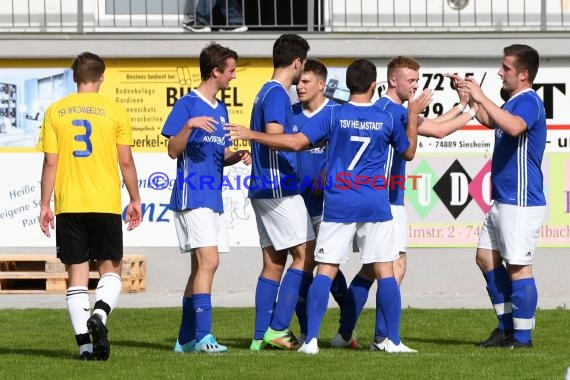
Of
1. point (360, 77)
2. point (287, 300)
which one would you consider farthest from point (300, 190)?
point (360, 77)

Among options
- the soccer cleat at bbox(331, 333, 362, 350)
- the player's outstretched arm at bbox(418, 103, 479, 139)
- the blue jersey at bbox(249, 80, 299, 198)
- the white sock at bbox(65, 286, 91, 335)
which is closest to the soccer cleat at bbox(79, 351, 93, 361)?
the white sock at bbox(65, 286, 91, 335)

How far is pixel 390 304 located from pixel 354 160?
1.03 meters

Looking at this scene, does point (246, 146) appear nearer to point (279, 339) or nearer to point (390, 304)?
point (279, 339)

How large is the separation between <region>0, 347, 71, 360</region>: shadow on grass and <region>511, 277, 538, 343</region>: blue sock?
322 cm

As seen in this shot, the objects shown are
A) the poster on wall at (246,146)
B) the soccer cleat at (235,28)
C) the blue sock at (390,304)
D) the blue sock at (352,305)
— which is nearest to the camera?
the blue sock at (390,304)

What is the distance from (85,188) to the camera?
971cm

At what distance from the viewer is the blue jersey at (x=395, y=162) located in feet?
34.1

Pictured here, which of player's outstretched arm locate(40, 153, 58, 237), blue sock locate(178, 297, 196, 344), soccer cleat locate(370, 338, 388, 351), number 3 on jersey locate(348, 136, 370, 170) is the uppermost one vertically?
number 3 on jersey locate(348, 136, 370, 170)

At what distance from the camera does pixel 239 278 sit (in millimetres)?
17188

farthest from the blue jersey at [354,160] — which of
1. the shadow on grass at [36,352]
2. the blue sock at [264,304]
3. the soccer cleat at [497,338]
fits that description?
the shadow on grass at [36,352]

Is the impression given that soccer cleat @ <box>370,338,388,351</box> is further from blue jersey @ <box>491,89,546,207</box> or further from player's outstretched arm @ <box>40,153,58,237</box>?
player's outstretched arm @ <box>40,153,58,237</box>

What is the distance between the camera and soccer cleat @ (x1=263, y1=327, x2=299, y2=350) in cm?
1039

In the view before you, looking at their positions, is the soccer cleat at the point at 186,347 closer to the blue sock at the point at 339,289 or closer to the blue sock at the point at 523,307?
the blue sock at the point at 339,289

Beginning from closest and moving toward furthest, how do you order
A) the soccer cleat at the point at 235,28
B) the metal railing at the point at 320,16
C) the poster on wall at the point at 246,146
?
the poster on wall at the point at 246,146, the soccer cleat at the point at 235,28, the metal railing at the point at 320,16
